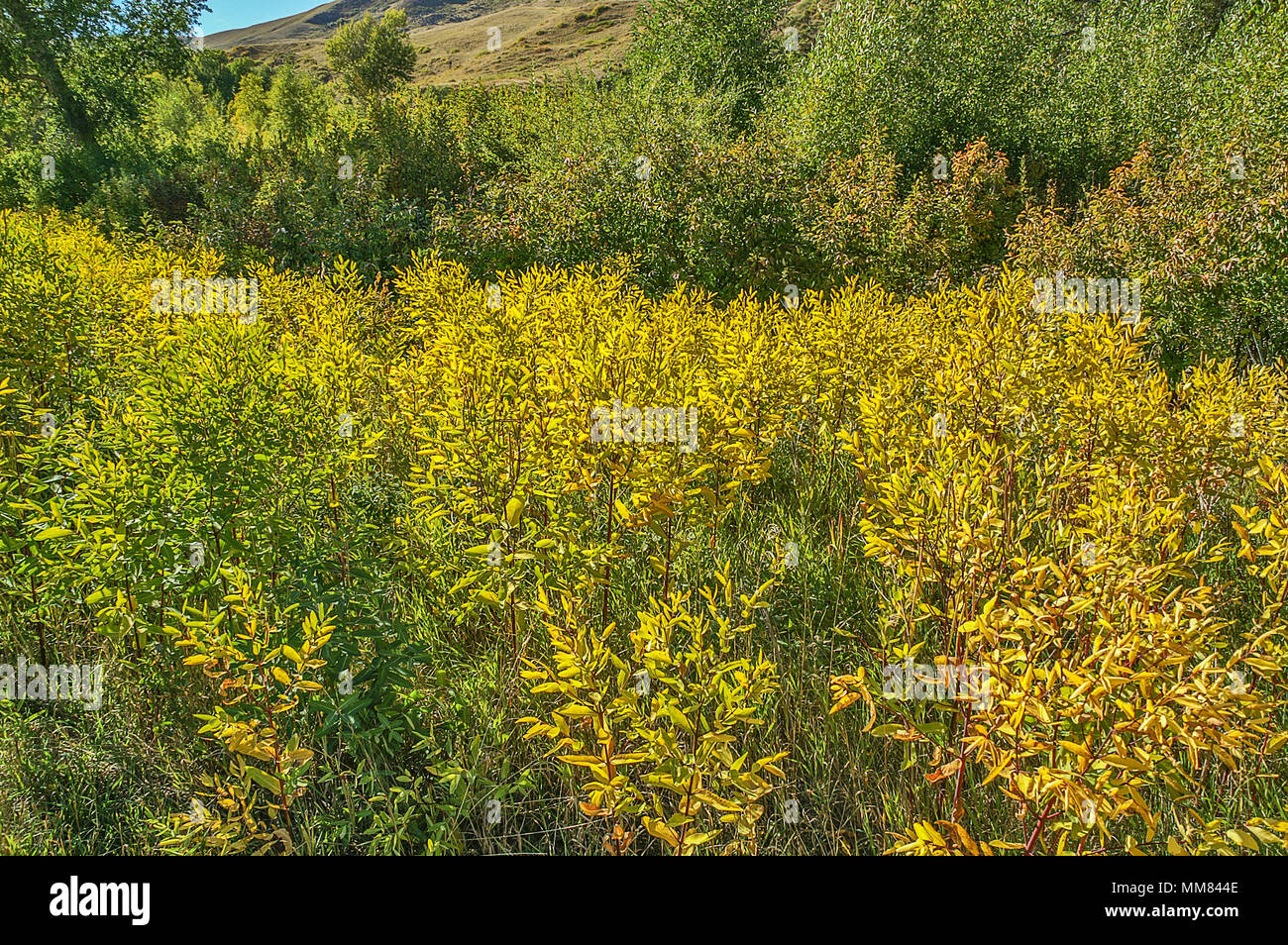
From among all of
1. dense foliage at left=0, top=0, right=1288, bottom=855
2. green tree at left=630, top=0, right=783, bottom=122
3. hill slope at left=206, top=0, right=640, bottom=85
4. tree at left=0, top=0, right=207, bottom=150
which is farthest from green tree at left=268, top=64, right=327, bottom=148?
dense foliage at left=0, top=0, right=1288, bottom=855

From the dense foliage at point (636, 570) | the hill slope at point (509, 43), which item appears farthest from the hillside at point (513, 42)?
the dense foliage at point (636, 570)

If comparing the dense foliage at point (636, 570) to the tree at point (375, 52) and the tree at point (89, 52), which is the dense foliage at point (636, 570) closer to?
the tree at point (89, 52)

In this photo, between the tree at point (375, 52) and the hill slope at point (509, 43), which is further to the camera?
the hill slope at point (509, 43)

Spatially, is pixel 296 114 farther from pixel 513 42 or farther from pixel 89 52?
pixel 513 42

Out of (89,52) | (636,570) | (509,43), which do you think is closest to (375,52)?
(89,52)

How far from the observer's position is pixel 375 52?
38.2 meters

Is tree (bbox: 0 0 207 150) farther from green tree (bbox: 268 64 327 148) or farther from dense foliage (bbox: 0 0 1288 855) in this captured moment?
dense foliage (bbox: 0 0 1288 855)

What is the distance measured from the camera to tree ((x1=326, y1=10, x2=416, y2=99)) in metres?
36.5

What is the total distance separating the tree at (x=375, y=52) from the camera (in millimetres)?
36506

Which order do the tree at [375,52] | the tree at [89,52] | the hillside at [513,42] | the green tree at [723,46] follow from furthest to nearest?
the hillside at [513,42] < the tree at [375,52] < the green tree at [723,46] < the tree at [89,52]

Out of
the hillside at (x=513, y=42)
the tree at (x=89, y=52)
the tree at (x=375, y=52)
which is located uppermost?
the hillside at (x=513, y=42)

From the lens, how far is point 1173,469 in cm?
253
